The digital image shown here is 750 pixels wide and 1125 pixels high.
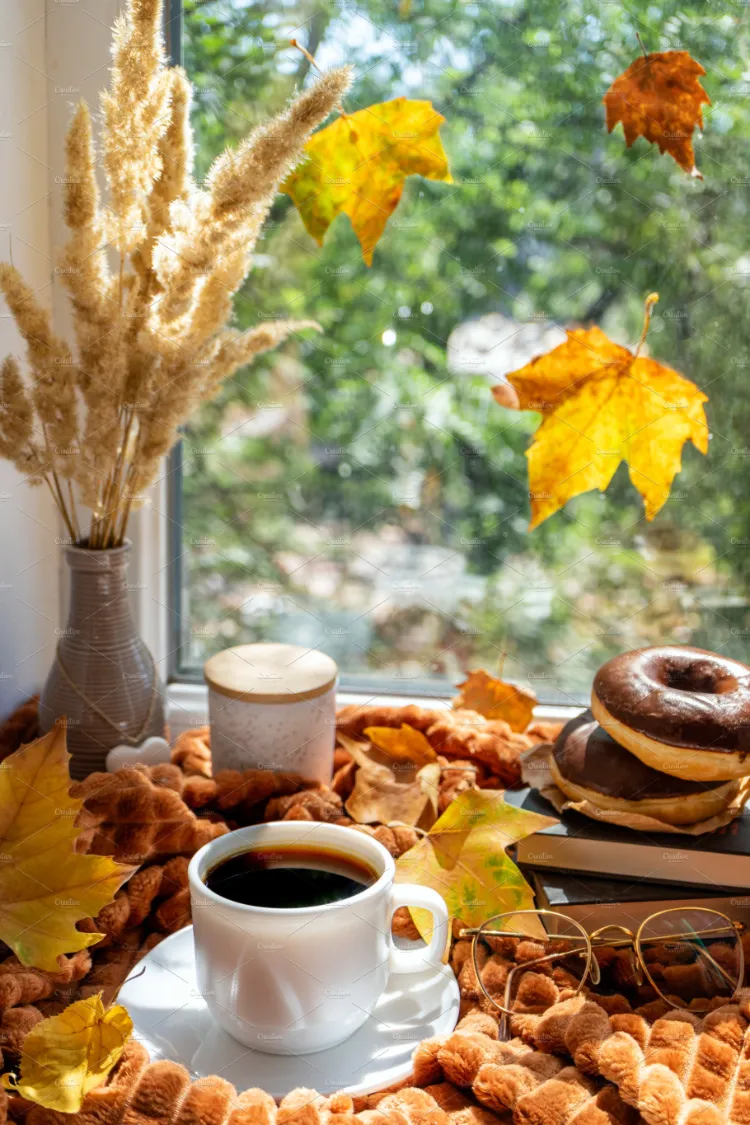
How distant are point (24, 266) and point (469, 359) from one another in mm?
377

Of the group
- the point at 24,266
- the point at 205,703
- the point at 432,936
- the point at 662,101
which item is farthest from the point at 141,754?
the point at 662,101

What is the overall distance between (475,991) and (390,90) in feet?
2.25

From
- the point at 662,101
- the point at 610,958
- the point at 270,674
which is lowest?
the point at 610,958

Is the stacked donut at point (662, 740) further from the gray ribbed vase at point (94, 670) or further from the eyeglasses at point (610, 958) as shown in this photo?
the gray ribbed vase at point (94, 670)

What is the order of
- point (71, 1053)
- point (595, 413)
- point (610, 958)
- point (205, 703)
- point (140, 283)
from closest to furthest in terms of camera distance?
point (71, 1053)
point (610, 958)
point (140, 283)
point (595, 413)
point (205, 703)

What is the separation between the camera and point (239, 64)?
856mm

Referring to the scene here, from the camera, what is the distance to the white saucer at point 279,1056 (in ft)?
1.65

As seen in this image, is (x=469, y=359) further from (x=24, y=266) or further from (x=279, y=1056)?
(x=279, y=1056)

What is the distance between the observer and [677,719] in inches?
25.2

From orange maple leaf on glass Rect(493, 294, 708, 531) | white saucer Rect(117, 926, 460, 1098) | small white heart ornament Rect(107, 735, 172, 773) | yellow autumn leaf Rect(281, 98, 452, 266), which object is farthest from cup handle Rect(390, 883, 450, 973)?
yellow autumn leaf Rect(281, 98, 452, 266)

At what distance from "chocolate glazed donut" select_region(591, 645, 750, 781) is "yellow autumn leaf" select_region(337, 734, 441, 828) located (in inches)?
5.2

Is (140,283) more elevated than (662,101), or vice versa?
(662,101)

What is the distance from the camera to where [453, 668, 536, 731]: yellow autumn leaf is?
0.89 m

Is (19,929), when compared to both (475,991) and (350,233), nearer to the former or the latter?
(475,991)
